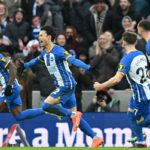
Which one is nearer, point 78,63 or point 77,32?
point 78,63

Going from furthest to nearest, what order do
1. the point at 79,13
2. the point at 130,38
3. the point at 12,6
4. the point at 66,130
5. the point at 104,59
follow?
the point at 12,6
the point at 79,13
the point at 104,59
the point at 66,130
the point at 130,38

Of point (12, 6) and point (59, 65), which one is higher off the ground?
point (12, 6)

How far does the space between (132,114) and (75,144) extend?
10.9ft

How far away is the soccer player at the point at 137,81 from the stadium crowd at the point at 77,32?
342 cm

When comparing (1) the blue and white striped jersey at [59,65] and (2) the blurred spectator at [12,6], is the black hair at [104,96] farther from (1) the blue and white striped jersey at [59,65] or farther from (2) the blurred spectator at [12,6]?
(2) the blurred spectator at [12,6]

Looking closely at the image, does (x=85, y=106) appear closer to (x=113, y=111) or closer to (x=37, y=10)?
(x=113, y=111)

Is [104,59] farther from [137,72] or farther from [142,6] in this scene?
[137,72]

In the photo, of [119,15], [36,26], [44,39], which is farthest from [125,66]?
[36,26]

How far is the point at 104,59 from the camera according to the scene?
18.7 metres

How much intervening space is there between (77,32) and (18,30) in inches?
53.6

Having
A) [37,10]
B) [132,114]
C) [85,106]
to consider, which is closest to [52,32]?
[132,114]

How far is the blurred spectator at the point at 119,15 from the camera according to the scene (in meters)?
20.3

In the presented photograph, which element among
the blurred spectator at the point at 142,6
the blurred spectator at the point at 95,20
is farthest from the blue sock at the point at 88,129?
the blurred spectator at the point at 142,6

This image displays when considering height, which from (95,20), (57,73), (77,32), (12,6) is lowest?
(57,73)
